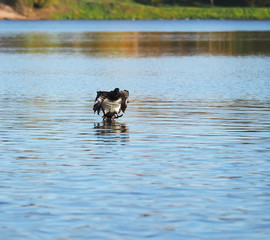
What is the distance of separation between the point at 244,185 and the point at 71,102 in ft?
57.4

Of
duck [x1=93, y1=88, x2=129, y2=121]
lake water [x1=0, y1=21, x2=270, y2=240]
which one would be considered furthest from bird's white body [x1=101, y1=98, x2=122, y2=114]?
lake water [x1=0, y1=21, x2=270, y2=240]

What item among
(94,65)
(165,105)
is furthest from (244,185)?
(94,65)

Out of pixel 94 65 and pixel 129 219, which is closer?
pixel 129 219

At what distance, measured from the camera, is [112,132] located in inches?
973

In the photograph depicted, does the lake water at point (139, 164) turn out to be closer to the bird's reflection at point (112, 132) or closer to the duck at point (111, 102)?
the bird's reflection at point (112, 132)

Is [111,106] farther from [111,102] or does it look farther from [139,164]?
[139,164]

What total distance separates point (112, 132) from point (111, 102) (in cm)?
207

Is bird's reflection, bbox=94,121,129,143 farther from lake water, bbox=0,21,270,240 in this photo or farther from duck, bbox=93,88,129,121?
duck, bbox=93,88,129,121

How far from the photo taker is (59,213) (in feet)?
47.8

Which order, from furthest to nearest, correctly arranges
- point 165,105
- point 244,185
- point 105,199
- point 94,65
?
point 94,65
point 165,105
point 244,185
point 105,199

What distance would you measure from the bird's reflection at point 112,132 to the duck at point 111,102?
0.38 m

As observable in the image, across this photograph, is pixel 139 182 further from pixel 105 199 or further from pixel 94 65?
pixel 94 65

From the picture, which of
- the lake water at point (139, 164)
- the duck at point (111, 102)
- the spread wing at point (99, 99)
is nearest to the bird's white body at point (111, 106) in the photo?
the duck at point (111, 102)

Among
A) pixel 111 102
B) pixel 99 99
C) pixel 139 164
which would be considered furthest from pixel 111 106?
pixel 139 164
